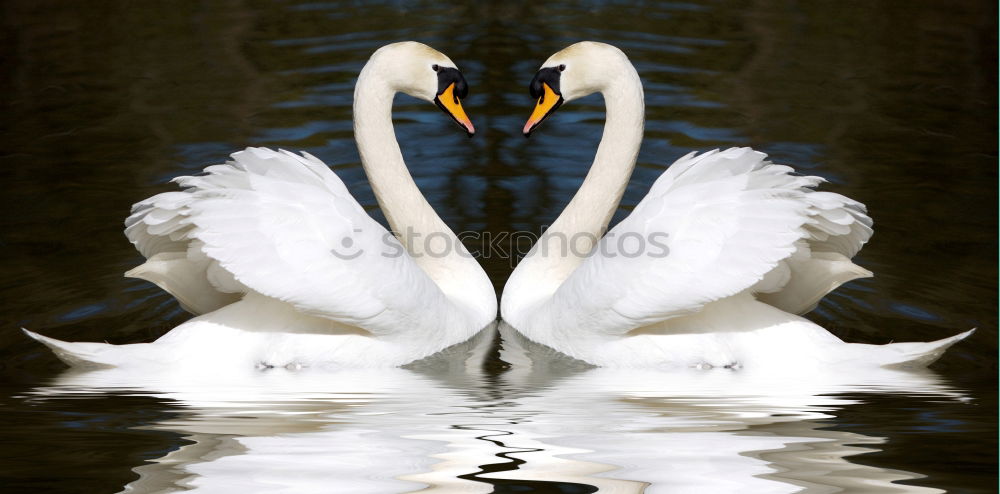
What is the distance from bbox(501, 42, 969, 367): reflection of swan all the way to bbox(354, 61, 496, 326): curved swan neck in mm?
666

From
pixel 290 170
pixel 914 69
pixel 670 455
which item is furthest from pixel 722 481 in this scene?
pixel 914 69

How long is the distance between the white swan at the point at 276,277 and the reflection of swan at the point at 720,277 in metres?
0.84

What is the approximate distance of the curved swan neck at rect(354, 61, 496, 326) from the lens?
8281 mm

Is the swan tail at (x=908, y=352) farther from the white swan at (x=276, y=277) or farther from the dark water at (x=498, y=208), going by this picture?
the white swan at (x=276, y=277)

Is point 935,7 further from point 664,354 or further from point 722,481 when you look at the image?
point 722,481

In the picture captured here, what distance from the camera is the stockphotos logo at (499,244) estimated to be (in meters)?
7.16

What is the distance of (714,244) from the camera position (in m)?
7.04

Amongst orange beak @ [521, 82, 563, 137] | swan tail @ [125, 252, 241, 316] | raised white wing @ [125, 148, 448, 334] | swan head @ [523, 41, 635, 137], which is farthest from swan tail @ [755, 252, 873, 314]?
swan tail @ [125, 252, 241, 316]

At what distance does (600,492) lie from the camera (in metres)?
5.20

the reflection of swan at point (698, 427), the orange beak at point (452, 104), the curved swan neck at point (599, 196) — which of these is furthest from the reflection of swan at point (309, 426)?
the orange beak at point (452, 104)

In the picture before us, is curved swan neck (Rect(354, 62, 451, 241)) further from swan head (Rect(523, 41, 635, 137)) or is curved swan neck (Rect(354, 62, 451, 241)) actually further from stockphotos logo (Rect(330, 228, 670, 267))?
swan head (Rect(523, 41, 635, 137))

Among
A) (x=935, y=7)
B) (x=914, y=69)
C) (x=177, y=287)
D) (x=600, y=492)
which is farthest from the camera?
(x=935, y=7)

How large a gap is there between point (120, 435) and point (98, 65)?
918 centimetres

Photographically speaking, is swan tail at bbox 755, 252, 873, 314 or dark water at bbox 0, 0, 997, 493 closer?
dark water at bbox 0, 0, 997, 493
